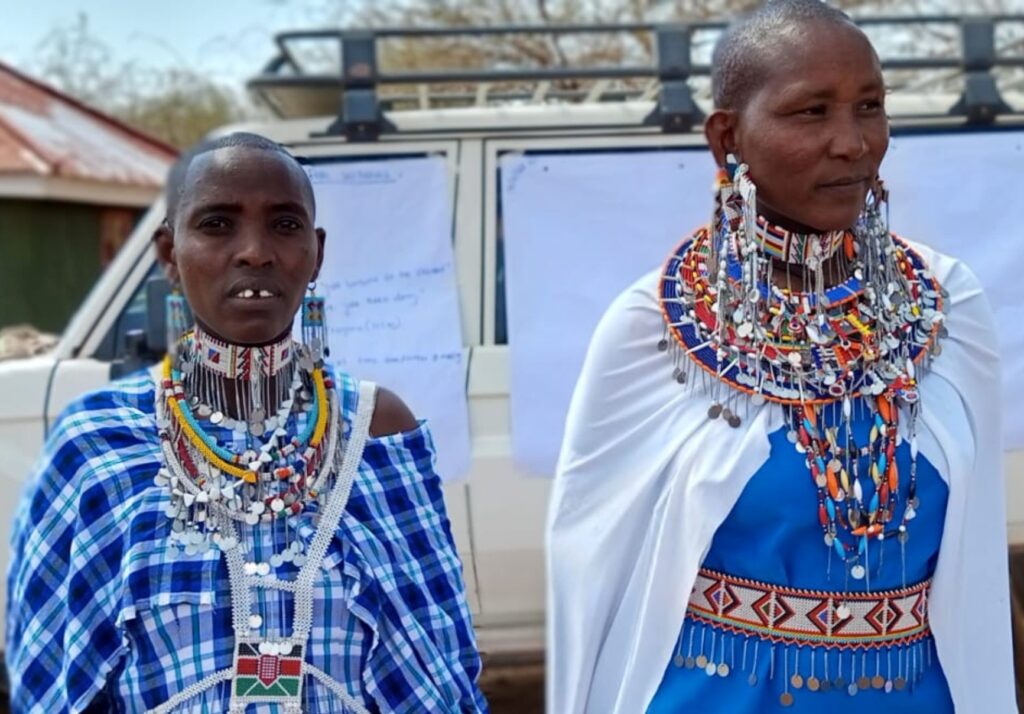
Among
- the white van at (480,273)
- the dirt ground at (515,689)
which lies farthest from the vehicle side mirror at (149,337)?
the dirt ground at (515,689)

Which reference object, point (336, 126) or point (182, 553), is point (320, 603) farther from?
point (336, 126)

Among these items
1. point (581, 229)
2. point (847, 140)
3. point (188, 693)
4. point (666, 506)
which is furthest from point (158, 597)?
point (581, 229)

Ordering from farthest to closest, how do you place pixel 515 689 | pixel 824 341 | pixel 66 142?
pixel 66 142
pixel 515 689
pixel 824 341

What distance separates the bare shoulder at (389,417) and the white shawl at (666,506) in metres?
0.27

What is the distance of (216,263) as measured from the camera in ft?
5.66

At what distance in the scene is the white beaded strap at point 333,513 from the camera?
67.5 inches

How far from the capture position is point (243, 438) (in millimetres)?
1812

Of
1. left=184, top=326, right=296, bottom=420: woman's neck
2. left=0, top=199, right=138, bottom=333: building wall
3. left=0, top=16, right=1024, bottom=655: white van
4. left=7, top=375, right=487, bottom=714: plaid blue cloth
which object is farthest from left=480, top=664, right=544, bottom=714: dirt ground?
left=0, top=199, right=138, bottom=333: building wall

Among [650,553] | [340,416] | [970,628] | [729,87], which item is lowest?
[970,628]

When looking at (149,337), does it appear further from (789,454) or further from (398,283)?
(789,454)

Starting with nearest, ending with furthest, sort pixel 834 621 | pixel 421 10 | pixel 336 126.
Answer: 1. pixel 834 621
2. pixel 336 126
3. pixel 421 10

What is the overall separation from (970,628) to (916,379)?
40 cm

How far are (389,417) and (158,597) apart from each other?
0.46 meters

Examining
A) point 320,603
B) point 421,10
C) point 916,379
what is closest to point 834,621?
point 916,379
